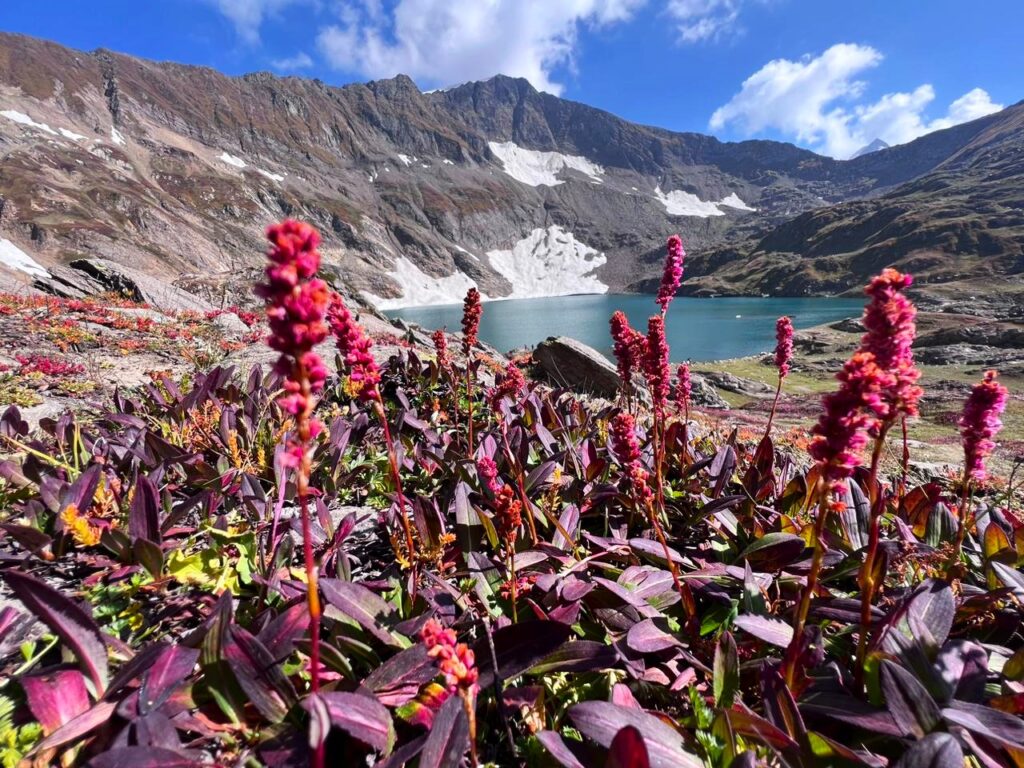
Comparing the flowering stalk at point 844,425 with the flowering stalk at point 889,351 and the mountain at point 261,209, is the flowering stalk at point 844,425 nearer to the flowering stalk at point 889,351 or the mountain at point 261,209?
the flowering stalk at point 889,351

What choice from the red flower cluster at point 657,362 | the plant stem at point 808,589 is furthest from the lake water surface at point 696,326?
the plant stem at point 808,589

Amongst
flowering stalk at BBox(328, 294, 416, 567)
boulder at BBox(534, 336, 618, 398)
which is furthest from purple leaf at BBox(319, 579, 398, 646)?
boulder at BBox(534, 336, 618, 398)

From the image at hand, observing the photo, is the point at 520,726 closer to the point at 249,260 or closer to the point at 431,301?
the point at 249,260

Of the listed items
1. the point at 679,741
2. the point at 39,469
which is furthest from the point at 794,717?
the point at 39,469

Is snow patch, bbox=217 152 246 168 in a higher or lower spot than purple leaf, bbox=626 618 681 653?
higher

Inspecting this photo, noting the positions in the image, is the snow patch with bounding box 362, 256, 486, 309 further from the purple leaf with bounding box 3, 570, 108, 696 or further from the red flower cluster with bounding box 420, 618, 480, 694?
the red flower cluster with bounding box 420, 618, 480, 694

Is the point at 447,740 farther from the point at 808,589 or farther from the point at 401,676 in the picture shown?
the point at 808,589

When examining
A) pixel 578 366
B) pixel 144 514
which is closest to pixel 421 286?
pixel 578 366

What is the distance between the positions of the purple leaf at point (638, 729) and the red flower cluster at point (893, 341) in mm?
1015

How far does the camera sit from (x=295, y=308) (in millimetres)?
995

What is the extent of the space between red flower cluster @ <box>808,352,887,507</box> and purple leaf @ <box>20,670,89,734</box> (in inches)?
83.0

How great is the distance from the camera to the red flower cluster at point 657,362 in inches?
97.6

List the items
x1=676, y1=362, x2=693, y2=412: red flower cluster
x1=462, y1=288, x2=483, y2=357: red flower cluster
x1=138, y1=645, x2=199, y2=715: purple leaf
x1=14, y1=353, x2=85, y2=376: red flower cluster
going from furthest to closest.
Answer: x1=14, y1=353, x2=85, y2=376: red flower cluster, x1=676, y1=362, x2=693, y2=412: red flower cluster, x1=462, y1=288, x2=483, y2=357: red flower cluster, x1=138, y1=645, x2=199, y2=715: purple leaf

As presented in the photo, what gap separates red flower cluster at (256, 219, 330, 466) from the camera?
3.26 feet
